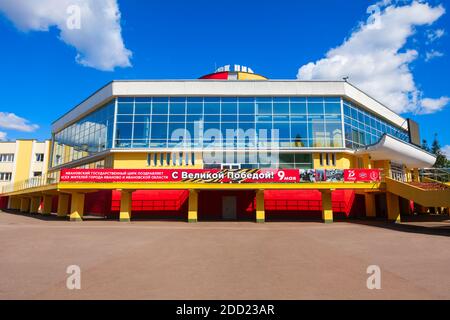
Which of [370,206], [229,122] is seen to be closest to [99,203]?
[229,122]

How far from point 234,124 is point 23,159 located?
41.1m

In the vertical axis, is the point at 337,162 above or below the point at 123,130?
below

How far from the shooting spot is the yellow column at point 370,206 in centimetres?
2584

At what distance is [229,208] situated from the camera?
83.3 ft

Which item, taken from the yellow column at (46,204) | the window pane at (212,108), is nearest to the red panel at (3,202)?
the yellow column at (46,204)

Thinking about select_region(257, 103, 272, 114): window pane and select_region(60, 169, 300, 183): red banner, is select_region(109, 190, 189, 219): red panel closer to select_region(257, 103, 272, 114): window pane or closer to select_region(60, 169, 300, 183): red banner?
select_region(60, 169, 300, 183): red banner

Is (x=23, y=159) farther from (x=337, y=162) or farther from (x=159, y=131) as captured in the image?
(x=337, y=162)

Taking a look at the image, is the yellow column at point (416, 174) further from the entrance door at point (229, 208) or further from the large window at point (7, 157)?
the large window at point (7, 157)

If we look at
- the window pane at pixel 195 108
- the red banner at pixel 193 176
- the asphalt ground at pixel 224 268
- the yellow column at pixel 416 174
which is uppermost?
the window pane at pixel 195 108

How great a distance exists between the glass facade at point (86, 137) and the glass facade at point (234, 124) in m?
0.25

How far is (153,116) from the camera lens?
2862 centimetres

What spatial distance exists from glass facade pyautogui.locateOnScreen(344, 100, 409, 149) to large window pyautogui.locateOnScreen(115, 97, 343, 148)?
124 centimetres

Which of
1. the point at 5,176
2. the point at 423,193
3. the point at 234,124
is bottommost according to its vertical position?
the point at 423,193

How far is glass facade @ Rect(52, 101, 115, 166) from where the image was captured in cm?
2945
